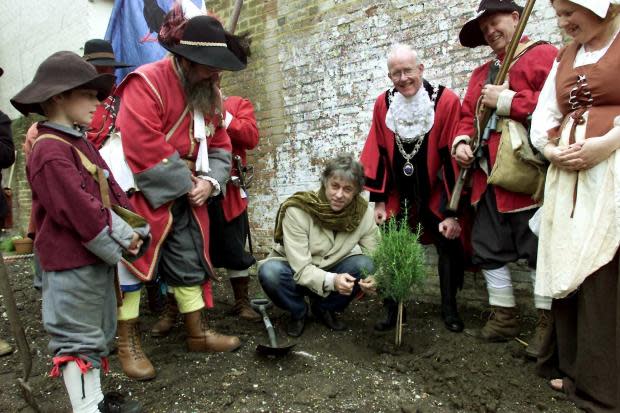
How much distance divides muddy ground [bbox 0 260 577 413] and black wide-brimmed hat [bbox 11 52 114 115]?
1.57 meters

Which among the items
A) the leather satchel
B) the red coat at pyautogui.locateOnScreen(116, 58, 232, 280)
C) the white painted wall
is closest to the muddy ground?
the red coat at pyautogui.locateOnScreen(116, 58, 232, 280)

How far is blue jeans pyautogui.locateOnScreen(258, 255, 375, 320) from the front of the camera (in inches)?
134

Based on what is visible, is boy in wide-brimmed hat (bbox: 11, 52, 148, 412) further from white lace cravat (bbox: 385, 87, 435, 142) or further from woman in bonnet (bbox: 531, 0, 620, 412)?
woman in bonnet (bbox: 531, 0, 620, 412)

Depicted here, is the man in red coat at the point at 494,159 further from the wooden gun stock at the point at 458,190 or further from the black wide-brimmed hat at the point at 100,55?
the black wide-brimmed hat at the point at 100,55

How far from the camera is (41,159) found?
210 cm

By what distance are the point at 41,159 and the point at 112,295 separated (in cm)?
73

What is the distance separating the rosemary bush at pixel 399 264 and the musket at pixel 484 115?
472 millimetres

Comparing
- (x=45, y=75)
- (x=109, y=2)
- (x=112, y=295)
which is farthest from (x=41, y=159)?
(x=109, y=2)

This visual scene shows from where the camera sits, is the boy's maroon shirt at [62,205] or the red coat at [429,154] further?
the red coat at [429,154]

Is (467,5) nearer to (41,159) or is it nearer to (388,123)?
(388,123)

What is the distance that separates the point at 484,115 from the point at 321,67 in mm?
2264

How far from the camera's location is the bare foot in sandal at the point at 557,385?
253cm

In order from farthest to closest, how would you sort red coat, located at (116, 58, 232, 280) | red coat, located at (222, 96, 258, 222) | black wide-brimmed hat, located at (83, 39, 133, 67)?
black wide-brimmed hat, located at (83, 39, 133, 67) → red coat, located at (222, 96, 258, 222) → red coat, located at (116, 58, 232, 280)

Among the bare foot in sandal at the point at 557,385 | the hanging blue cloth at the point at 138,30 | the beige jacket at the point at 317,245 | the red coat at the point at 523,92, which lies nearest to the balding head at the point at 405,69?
the red coat at the point at 523,92
